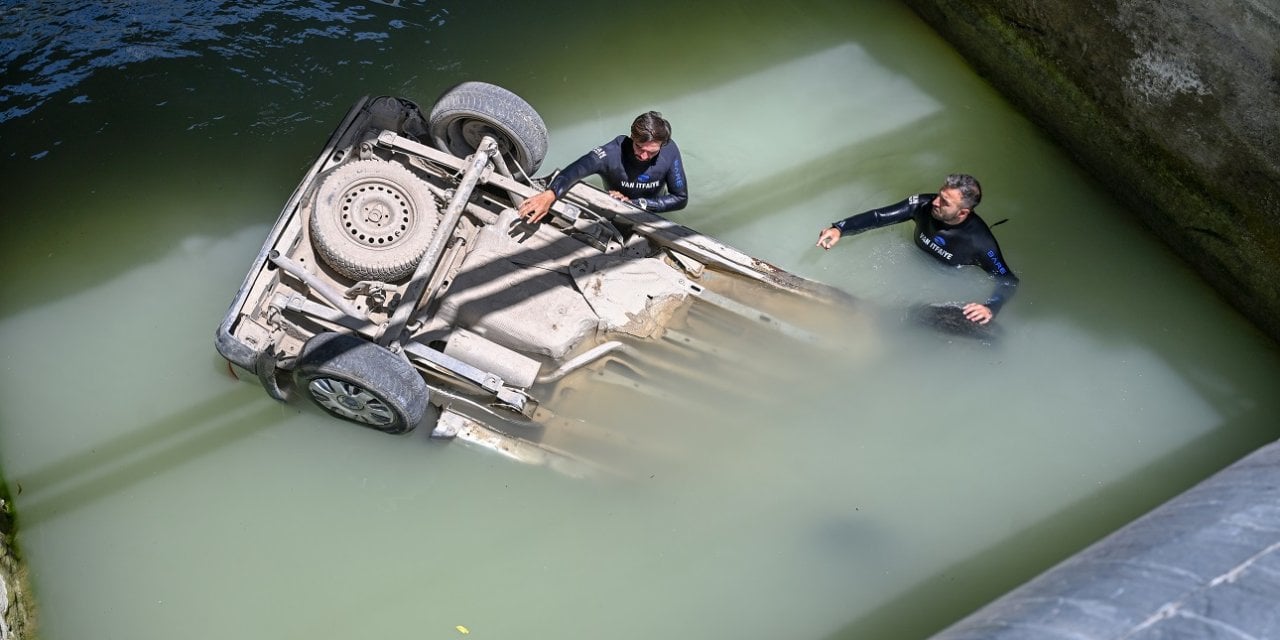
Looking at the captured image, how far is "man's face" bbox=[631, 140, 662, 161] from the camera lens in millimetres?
6430

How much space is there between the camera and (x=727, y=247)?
6383 millimetres

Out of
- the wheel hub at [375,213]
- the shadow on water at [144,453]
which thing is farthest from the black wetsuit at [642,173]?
the shadow on water at [144,453]

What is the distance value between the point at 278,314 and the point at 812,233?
3712 millimetres

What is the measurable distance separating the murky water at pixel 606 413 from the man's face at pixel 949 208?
566 mm

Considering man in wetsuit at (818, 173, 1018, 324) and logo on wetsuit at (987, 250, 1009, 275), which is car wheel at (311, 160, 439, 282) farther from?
logo on wetsuit at (987, 250, 1009, 275)

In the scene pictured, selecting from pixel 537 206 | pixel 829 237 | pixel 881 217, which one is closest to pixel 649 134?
pixel 537 206

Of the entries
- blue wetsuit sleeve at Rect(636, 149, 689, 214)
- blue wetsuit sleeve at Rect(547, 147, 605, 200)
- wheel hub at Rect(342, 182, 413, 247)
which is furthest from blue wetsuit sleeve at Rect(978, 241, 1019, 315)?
wheel hub at Rect(342, 182, 413, 247)

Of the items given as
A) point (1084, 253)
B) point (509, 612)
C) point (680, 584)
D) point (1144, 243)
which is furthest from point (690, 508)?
point (1144, 243)

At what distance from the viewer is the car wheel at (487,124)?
20.8 ft

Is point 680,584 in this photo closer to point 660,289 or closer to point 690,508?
point 690,508

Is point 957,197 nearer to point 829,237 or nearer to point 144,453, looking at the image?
point 829,237

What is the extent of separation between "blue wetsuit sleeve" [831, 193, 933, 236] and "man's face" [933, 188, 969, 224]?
0.61 ft

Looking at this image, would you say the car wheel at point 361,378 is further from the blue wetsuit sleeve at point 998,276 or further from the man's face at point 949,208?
the blue wetsuit sleeve at point 998,276

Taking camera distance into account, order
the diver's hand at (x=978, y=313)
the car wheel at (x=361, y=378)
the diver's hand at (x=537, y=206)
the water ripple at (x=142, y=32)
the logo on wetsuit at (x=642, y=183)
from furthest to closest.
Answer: the water ripple at (x=142, y=32) → the logo on wetsuit at (x=642, y=183) → the diver's hand at (x=978, y=313) → the diver's hand at (x=537, y=206) → the car wheel at (x=361, y=378)
